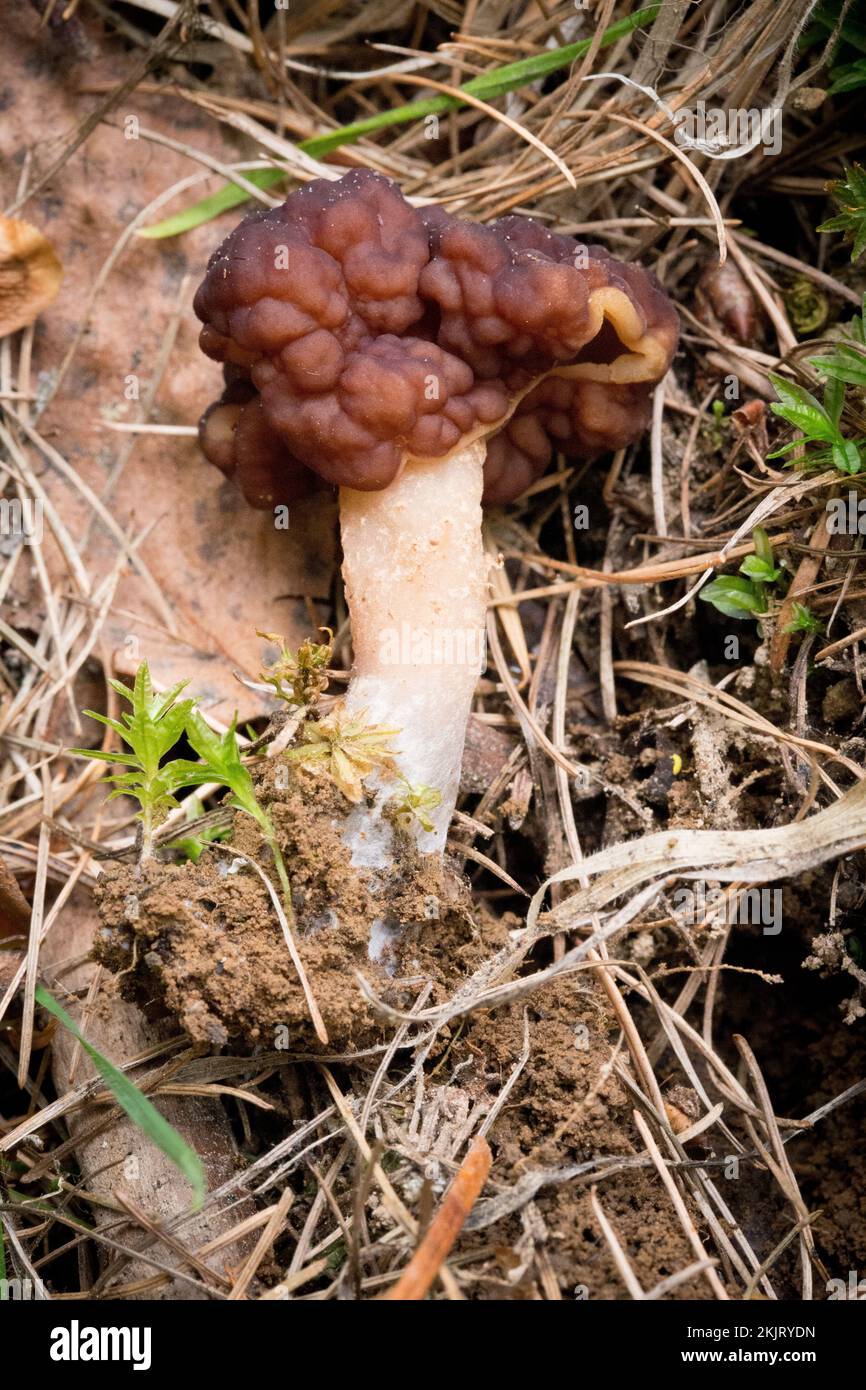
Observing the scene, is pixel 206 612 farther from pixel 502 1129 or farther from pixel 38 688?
pixel 502 1129

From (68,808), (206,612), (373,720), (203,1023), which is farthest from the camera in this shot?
(206,612)

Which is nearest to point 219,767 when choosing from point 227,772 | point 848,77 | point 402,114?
point 227,772

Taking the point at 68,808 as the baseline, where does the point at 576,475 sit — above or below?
above

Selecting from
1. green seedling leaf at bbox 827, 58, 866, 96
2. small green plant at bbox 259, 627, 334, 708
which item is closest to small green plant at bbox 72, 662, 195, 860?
small green plant at bbox 259, 627, 334, 708

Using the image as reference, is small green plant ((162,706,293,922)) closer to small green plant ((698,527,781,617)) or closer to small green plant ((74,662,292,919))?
small green plant ((74,662,292,919))

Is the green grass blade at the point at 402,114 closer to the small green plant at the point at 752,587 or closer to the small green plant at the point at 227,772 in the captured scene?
the small green plant at the point at 752,587

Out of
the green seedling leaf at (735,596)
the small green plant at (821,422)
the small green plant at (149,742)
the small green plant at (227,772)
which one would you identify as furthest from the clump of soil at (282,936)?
the small green plant at (821,422)

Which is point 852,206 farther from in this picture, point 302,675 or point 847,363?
point 302,675
